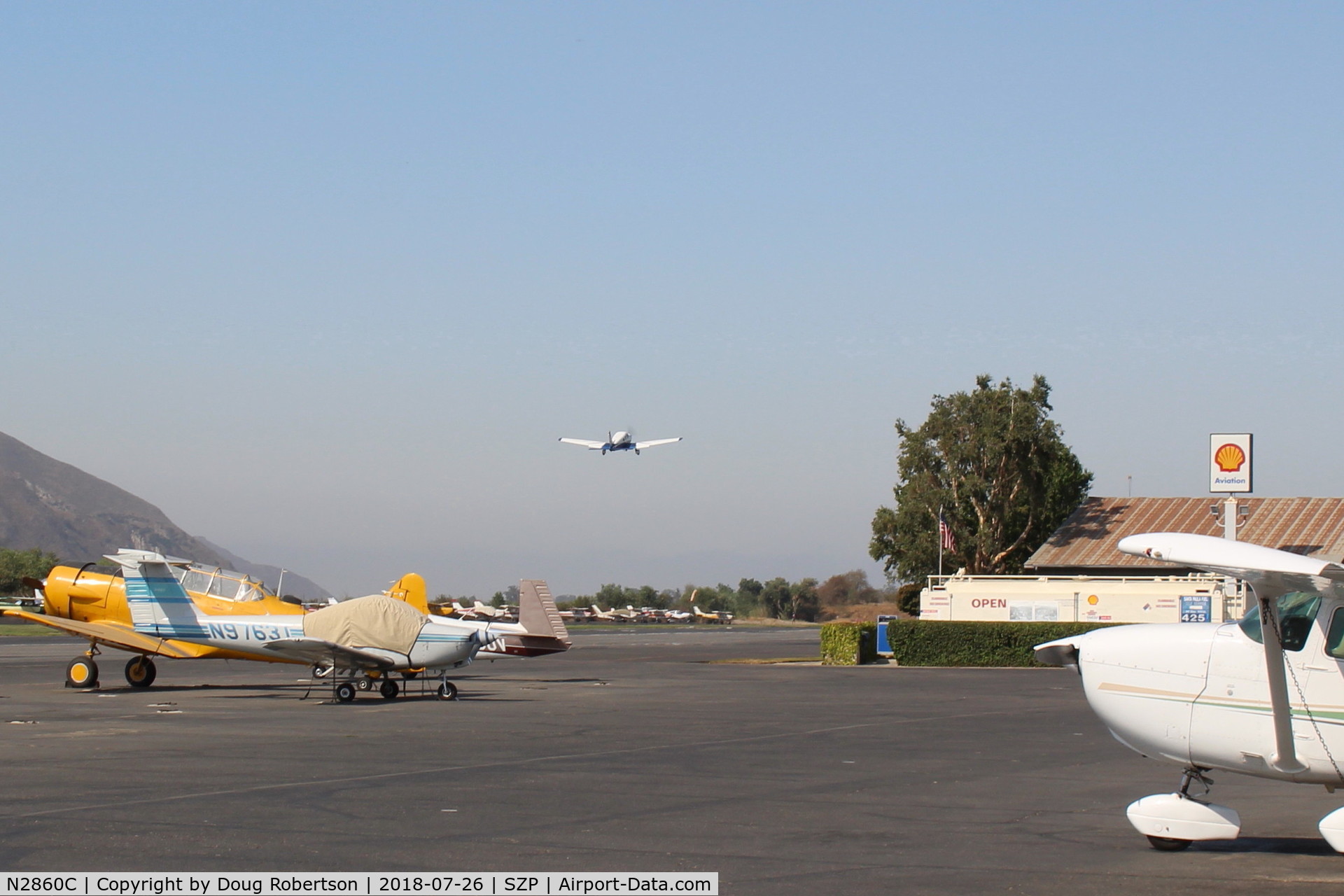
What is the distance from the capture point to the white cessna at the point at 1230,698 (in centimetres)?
823

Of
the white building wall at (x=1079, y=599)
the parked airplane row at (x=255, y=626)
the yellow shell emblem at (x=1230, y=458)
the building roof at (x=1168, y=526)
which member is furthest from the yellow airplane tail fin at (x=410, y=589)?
the building roof at (x=1168, y=526)

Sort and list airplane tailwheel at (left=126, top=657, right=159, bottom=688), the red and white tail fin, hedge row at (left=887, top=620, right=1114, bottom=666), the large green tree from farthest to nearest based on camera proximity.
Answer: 1. the large green tree
2. hedge row at (left=887, top=620, right=1114, bottom=666)
3. the red and white tail fin
4. airplane tailwheel at (left=126, top=657, right=159, bottom=688)

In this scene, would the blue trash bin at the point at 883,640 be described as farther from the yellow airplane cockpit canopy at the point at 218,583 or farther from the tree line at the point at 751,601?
the tree line at the point at 751,601

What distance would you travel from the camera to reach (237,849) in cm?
825

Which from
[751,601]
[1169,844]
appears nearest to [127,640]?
[1169,844]

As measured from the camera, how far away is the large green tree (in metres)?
64.4

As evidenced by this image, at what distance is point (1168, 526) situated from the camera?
56125 millimetres

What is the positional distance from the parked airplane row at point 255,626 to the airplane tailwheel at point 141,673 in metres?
0.02

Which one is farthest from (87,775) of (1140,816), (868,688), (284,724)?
(868,688)

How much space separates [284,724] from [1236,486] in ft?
109

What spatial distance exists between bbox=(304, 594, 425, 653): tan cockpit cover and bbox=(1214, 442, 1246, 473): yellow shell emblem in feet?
96.1

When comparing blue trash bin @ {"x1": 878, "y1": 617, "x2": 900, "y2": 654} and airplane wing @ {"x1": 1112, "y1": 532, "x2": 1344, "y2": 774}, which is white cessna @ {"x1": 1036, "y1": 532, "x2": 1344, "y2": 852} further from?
blue trash bin @ {"x1": 878, "y1": 617, "x2": 900, "y2": 654}

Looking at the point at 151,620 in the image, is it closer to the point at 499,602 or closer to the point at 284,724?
the point at 284,724

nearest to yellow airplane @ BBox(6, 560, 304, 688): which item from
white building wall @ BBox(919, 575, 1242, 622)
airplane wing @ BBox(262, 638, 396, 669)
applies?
airplane wing @ BBox(262, 638, 396, 669)
